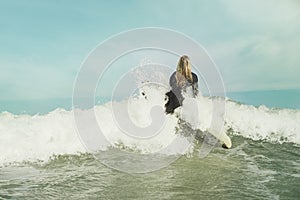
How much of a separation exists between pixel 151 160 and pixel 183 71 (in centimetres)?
233

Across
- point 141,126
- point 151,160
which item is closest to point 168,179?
point 151,160

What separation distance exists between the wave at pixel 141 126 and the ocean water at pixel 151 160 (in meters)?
0.03

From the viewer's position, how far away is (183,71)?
987cm

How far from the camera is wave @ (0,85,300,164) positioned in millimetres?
10414

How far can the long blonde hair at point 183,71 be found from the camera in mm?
9773

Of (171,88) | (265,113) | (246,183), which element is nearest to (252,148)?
(171,88)

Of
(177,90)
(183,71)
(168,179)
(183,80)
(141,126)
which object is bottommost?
(168,179)

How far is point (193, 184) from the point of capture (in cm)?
685

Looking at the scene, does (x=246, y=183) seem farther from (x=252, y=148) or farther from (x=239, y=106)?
(x=239, y=106)

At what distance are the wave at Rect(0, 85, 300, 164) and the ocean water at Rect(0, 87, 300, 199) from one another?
0.03 metres

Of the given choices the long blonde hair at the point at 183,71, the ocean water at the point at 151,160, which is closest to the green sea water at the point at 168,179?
the ocean water at the point at 151,160

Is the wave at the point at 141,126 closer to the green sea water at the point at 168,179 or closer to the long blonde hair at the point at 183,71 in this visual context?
the long blonde hair at the point at 183,71

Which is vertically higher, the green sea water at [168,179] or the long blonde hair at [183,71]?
the long blonde hair at [183,71]

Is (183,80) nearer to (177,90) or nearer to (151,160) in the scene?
(177,90)
